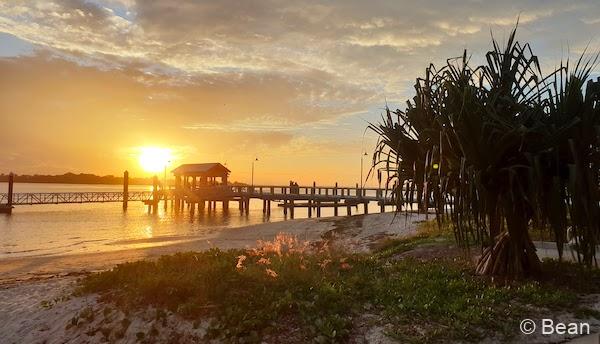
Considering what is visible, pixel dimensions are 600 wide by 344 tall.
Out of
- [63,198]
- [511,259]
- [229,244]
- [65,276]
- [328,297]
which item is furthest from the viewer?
[63,198]

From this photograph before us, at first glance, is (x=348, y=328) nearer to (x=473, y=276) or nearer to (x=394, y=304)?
(x=394, y=304)

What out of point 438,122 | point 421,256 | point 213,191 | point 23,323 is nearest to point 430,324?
point 438,122

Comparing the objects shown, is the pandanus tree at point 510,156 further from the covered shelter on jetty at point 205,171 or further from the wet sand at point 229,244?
the covered shelter on jetty at point 205,171

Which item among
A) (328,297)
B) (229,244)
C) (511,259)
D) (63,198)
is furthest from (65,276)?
(63,198)

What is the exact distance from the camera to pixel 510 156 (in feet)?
27.2

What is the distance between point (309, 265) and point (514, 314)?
4111 millimetres

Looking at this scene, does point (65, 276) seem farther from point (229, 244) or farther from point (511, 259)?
point (511, 259)

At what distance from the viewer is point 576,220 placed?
7.20 metres

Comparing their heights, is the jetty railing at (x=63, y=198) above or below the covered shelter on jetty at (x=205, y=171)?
below

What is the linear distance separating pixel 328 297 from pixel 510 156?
170 inches

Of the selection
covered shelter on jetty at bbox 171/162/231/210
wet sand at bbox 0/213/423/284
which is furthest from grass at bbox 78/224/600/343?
covered shelter on jetty at bbox 171/162/231/210

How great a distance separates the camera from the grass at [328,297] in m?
6.37

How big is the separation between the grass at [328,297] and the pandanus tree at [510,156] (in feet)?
2.73

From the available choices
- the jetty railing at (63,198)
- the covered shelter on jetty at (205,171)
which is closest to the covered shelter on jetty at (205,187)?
the covered shelter on jetty at (205,171)
